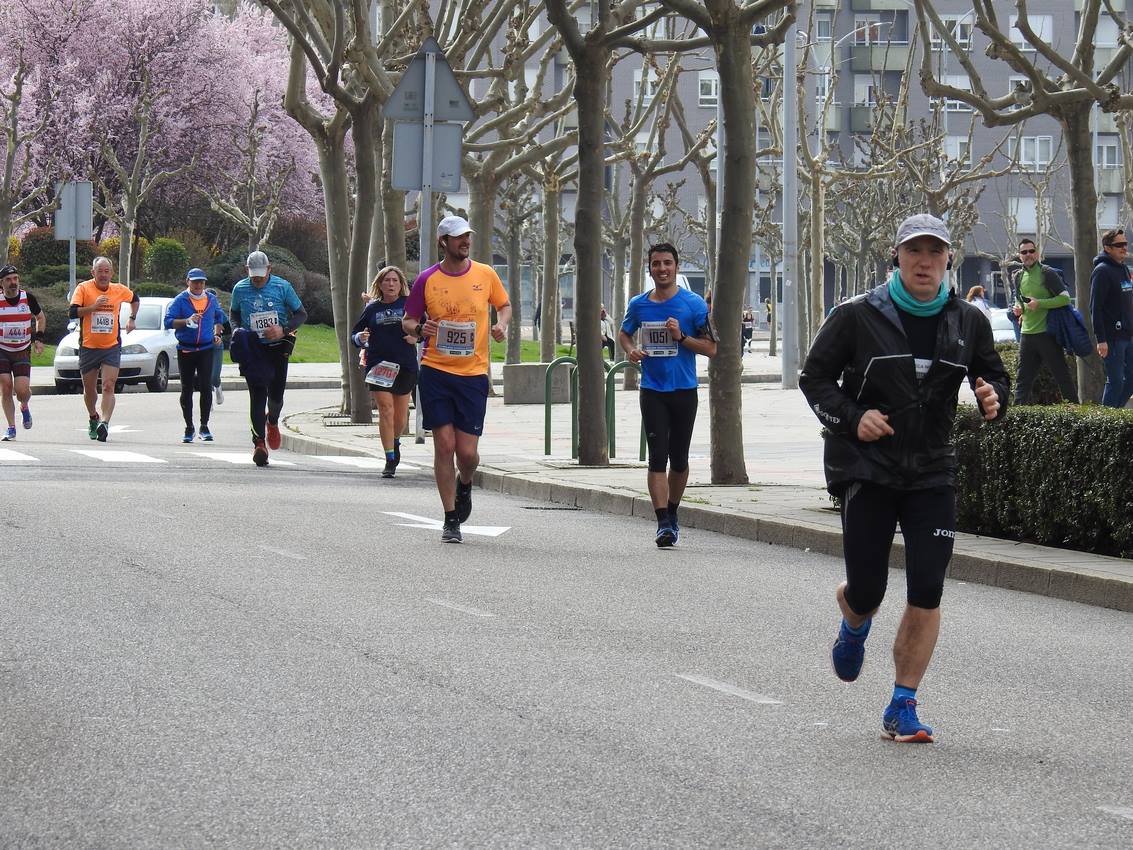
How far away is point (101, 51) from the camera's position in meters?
62.1

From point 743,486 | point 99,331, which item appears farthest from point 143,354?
point 743,486

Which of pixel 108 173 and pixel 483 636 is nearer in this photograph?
pixel 483 636

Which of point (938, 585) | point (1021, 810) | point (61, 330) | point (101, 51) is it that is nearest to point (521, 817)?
point (1021, 810)

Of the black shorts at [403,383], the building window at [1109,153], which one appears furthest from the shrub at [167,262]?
the building window at [1109,153]

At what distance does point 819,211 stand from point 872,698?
3421cm

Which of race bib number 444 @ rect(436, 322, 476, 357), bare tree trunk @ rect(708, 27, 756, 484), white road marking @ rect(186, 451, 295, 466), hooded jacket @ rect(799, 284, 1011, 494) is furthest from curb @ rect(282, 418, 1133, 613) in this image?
hooded jacket @ rect(799, 284, 1011, 494)

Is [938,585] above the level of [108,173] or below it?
below

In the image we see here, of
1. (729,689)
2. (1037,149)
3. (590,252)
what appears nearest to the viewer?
(729,689)

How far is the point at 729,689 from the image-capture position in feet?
24.7

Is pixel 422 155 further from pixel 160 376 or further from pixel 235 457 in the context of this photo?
pixel 160 376

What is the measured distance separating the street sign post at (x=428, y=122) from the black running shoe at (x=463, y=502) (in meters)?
6.52

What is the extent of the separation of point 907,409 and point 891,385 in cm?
9

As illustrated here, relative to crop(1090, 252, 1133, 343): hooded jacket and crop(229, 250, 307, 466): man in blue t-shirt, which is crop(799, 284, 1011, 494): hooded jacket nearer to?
crop(1090, 252, 1133, 343): hooded jacket

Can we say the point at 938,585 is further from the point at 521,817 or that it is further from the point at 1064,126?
the point at 1064,126
